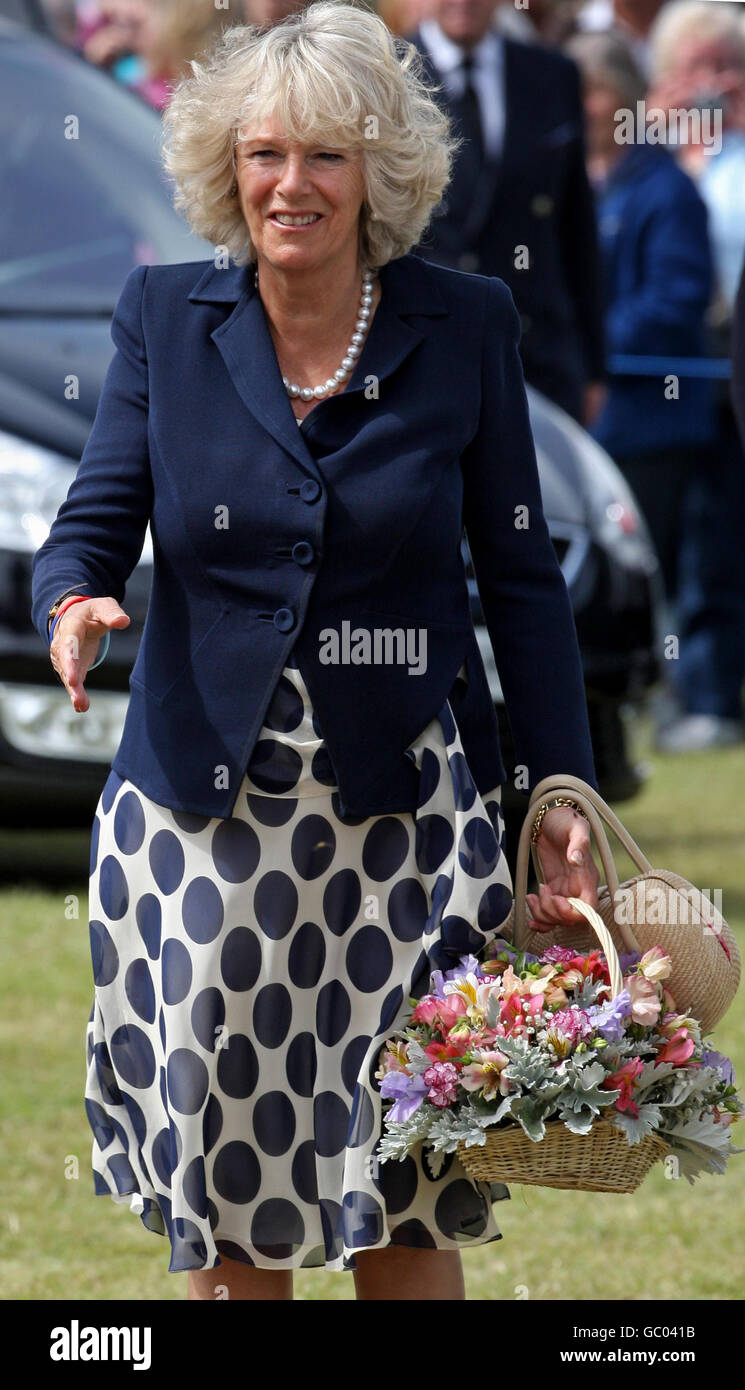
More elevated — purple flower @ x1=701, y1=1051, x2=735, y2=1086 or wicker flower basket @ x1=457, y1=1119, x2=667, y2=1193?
purple flower @ x1=701, y1=1051, x2=735, y2=1086

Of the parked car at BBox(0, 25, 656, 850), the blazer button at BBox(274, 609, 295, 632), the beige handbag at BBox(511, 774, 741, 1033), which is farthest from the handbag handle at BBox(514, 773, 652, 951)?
the parked car at BBox(0, 25, 656, 850)

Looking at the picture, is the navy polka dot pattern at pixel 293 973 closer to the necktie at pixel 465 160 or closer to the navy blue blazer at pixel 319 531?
the navy blue blazer at pixel 319 531

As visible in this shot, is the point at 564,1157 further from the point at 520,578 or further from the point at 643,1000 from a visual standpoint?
the point at 520,578

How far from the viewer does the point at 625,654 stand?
598cm

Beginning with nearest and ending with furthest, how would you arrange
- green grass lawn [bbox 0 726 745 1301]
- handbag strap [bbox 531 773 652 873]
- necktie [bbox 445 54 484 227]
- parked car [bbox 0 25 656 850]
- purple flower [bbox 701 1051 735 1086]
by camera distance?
purple flower [bbox 701 1051 735 1086]
handbag strap [bbox 531 773 652 873]
green grass lawn [bbox 0 726 745 1301]
parked car [bbox 0 25 656 850]
necktie [bbox 445 54 484 227]

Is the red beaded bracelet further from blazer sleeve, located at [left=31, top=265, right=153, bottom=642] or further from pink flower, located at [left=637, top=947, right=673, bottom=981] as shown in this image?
pink flower, located at [left=637, top=947, right=673, bottom=981]

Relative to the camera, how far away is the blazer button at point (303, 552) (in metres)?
2.58

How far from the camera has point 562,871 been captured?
107 inches

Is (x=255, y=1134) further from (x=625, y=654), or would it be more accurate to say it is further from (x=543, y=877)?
(x=625, y=654)

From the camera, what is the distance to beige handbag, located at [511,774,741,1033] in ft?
8.52

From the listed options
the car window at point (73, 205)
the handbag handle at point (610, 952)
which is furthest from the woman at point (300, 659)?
the car window at point (73, 205)

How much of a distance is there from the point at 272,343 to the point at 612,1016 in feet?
2.99
